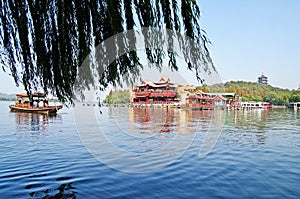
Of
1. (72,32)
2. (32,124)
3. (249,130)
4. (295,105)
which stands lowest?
(249,130)

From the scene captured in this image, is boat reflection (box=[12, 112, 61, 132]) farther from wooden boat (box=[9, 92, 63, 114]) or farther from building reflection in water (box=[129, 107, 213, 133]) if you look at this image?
wooden boat (box=[9, 92, 63, 114])

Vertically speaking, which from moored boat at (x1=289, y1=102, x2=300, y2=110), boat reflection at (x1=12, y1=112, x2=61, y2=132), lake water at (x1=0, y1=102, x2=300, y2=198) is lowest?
lake water at (x1=0, y1=102, x2=300, y2=198)

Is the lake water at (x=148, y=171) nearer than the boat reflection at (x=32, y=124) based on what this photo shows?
Yes

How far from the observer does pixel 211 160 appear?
896cm

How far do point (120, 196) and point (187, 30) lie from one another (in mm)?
3859


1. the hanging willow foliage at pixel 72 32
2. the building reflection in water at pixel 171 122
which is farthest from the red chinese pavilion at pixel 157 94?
the hanging willow foliage at pixel 72 32

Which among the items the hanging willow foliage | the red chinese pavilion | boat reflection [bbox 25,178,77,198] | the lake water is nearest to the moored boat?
the red chinese pavilion

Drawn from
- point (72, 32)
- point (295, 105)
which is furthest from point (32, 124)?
point (295, 105)

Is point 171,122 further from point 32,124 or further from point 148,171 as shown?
point 148,171

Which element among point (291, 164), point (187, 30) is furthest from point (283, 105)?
point (187, 30)

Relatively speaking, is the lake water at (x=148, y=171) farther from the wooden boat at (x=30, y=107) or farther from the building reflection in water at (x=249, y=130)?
the wooden boat at (x=30, y=107)

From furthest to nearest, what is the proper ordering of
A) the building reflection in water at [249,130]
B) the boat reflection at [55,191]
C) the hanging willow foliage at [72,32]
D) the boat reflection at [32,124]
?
1. the boat reflection at [32,124]
2. the building reflection in water at [249,130]
3. the boat reflection at [55,191]
4. the hanging willow foliage at [72,32]

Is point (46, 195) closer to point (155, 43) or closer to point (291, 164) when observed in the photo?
point (155, 43)

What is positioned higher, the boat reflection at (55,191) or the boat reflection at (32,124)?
the boat reflection at (32,124)
